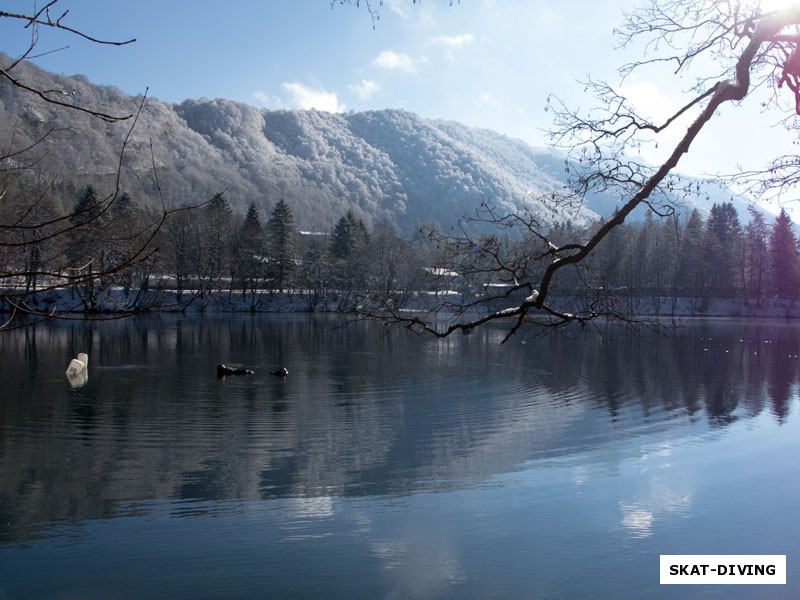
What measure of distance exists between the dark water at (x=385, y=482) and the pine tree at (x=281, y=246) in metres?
43.8

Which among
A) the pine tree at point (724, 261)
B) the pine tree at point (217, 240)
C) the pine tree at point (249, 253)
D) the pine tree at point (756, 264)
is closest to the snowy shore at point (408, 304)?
the pine tree at point (756, 264)

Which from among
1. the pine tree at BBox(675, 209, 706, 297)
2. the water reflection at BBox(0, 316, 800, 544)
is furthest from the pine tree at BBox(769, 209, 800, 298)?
the water reflection at BBox(0, 316, 800, 544)

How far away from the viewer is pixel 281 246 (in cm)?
6969

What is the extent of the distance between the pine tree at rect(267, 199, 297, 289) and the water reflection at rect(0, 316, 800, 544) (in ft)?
113

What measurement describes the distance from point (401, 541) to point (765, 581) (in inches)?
188

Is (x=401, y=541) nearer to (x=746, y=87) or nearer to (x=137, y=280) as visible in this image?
(x=746, y=87)

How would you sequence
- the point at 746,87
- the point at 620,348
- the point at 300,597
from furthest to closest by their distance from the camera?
1. the point at 620,348
2. the point at 300,597
3. the point at 746,87

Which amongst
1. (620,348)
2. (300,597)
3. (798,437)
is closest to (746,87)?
(300,597)

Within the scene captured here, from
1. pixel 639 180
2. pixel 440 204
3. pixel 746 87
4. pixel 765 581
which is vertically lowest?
pixel 765 581

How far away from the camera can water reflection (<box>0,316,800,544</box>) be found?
11.3 m

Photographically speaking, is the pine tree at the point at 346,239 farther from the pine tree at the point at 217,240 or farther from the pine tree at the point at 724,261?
the pine tree at the point at 724,261

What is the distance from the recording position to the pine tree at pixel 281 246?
68.9 m

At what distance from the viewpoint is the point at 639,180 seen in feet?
14.6

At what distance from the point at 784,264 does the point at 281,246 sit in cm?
5169
